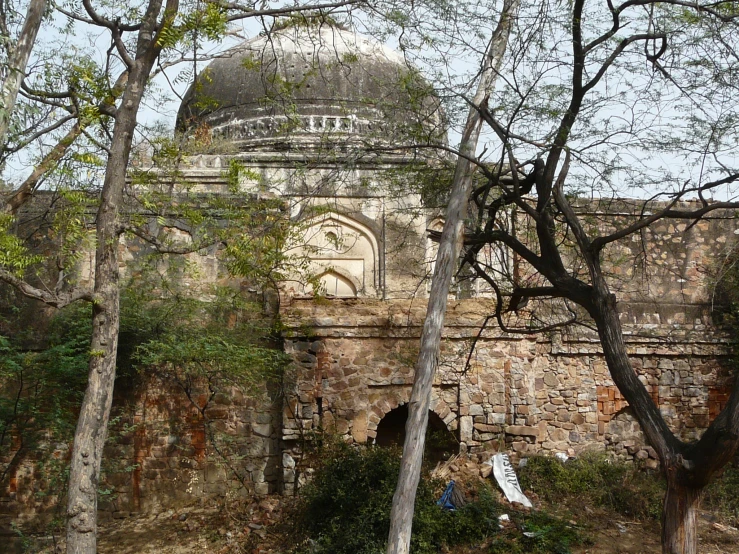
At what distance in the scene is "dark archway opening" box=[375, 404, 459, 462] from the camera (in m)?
9.20

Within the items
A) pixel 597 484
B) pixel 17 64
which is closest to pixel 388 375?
pixel 597 484

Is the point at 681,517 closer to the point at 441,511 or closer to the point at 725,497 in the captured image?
the point at 441,511

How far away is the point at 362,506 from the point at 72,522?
246 centimetres

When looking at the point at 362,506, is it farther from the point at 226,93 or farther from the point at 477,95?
the point at 226,93

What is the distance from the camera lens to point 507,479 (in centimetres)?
871

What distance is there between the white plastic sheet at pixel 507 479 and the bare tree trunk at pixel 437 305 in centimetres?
266

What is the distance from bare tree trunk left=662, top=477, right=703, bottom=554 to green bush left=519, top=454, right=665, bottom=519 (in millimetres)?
2660

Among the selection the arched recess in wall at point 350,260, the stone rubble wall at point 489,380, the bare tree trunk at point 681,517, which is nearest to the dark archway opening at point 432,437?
the stone rubble wall at point 489,380

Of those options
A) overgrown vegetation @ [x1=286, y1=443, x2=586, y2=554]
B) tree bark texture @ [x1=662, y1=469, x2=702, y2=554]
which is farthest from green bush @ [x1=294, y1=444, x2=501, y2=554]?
tree bark texture @ [x1=662, y1=469, x2=702, y2=554]

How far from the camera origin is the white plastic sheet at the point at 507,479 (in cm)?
850

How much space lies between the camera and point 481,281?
464 inches

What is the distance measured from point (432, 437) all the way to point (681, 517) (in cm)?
356

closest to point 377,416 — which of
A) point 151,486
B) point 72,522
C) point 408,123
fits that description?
point 151,486

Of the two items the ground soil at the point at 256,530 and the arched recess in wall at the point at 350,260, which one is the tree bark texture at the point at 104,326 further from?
the arched recess in wall at the point at 350,260
